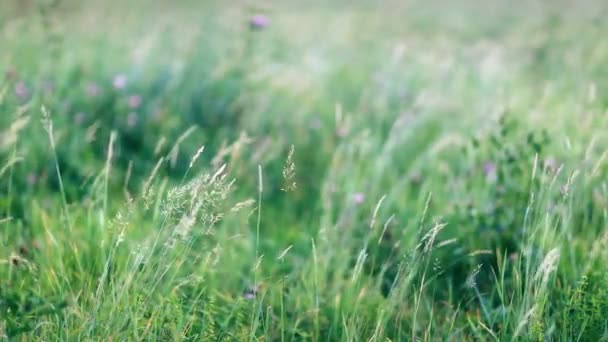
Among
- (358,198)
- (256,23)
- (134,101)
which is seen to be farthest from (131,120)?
(358,198)

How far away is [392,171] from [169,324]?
6.13 ft

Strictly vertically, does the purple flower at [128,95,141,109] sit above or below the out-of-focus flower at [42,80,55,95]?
below

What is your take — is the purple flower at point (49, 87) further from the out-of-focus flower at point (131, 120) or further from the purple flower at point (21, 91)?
the out-of-focus flower at point (131, 120)

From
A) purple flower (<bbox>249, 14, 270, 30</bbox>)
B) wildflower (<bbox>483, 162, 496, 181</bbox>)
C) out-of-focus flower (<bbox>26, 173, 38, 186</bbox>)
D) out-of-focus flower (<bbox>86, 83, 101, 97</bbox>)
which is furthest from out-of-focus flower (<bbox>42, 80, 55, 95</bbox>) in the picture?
wildflower (<bbox>483, 162, 496, 181</bbox>)

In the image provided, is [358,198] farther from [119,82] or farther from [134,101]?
[119,82]

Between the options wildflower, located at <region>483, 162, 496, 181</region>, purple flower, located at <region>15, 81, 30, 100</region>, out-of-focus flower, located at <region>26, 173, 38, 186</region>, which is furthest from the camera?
purple flower, located at <region>15, 81, 30, 100</region>

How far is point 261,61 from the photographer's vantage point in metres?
4.71

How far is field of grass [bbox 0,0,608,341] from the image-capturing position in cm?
177

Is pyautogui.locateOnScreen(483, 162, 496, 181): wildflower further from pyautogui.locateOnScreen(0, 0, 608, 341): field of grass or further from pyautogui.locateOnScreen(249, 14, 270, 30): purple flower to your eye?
pyautogui.locateOnScreen(249, 14, 270, 30): purple flower

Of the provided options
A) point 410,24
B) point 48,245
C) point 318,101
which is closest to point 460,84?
point 318,101

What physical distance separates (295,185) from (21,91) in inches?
83.2

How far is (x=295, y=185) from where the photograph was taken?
5.56 ft

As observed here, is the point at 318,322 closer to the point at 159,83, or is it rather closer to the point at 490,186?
the point at 490,186

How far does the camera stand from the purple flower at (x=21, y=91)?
3.22m
